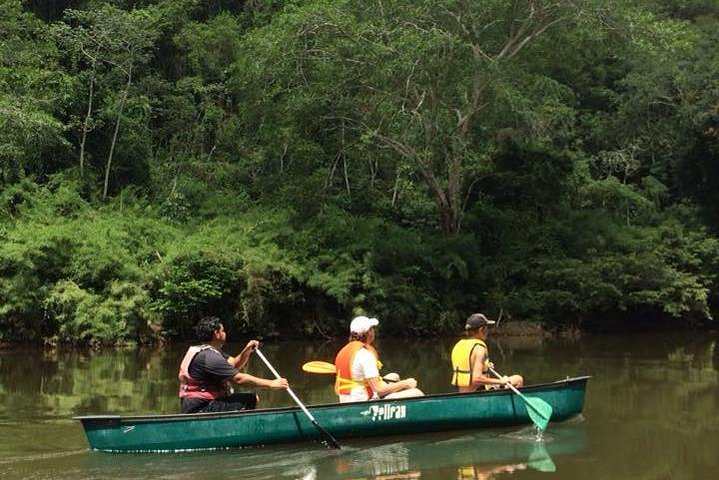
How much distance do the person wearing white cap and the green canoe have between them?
16cm

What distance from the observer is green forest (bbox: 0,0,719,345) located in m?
16.6

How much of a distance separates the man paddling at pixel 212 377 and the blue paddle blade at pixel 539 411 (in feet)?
7.78

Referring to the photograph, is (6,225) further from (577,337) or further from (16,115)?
(577,337)

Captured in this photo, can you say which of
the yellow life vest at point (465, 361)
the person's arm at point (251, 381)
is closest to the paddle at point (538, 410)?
the yellow life vest at point (465, 361)

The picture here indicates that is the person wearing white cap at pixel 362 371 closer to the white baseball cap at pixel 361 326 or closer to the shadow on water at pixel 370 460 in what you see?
the white baseball cap at pixel 361 326

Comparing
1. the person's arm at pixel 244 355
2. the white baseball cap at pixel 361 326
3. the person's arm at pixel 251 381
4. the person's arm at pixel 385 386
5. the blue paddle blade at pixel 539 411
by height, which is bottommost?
the blue paddle blade at pixel 539 411

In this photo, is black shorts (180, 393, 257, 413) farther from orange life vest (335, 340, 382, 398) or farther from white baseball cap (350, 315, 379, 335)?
white baseball cap (350, 315, 379, 335)

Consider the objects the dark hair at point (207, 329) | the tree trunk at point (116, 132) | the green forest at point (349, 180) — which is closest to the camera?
the dark hair at point (207, 329)

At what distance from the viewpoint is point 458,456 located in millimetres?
7055

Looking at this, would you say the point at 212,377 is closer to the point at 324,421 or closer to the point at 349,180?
the point at 324,421

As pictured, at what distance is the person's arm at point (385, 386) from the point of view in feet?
24.0

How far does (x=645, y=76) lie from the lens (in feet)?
78.8

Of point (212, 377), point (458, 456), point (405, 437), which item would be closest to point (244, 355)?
point (212, 377)

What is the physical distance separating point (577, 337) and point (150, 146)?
12.5 meters
